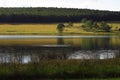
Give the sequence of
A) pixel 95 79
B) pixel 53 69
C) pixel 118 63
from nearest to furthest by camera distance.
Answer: pixel 95 79
pixel 53 69
pixel 118 63

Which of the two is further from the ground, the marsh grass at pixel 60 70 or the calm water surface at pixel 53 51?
the marsh grass at pixel 60 70

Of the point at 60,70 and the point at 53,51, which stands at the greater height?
the point at 60,70

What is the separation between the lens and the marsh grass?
1000 inches

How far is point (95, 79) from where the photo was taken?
24.4 m

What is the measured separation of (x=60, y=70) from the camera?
26078 millimetres

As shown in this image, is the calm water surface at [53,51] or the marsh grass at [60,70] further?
the calm water surface at [53,51]

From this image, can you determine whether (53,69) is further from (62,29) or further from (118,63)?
(62,29)

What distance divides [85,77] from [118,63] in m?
3.91

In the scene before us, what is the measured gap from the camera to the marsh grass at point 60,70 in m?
25.4

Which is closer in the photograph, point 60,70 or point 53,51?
point 60,70

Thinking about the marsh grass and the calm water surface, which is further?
the calm water surface

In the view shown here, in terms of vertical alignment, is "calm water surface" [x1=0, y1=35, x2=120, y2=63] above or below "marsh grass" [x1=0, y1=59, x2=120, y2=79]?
below

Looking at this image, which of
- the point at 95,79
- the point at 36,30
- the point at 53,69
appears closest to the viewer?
the point at 95,79

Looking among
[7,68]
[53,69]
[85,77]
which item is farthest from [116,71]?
[7,68]
